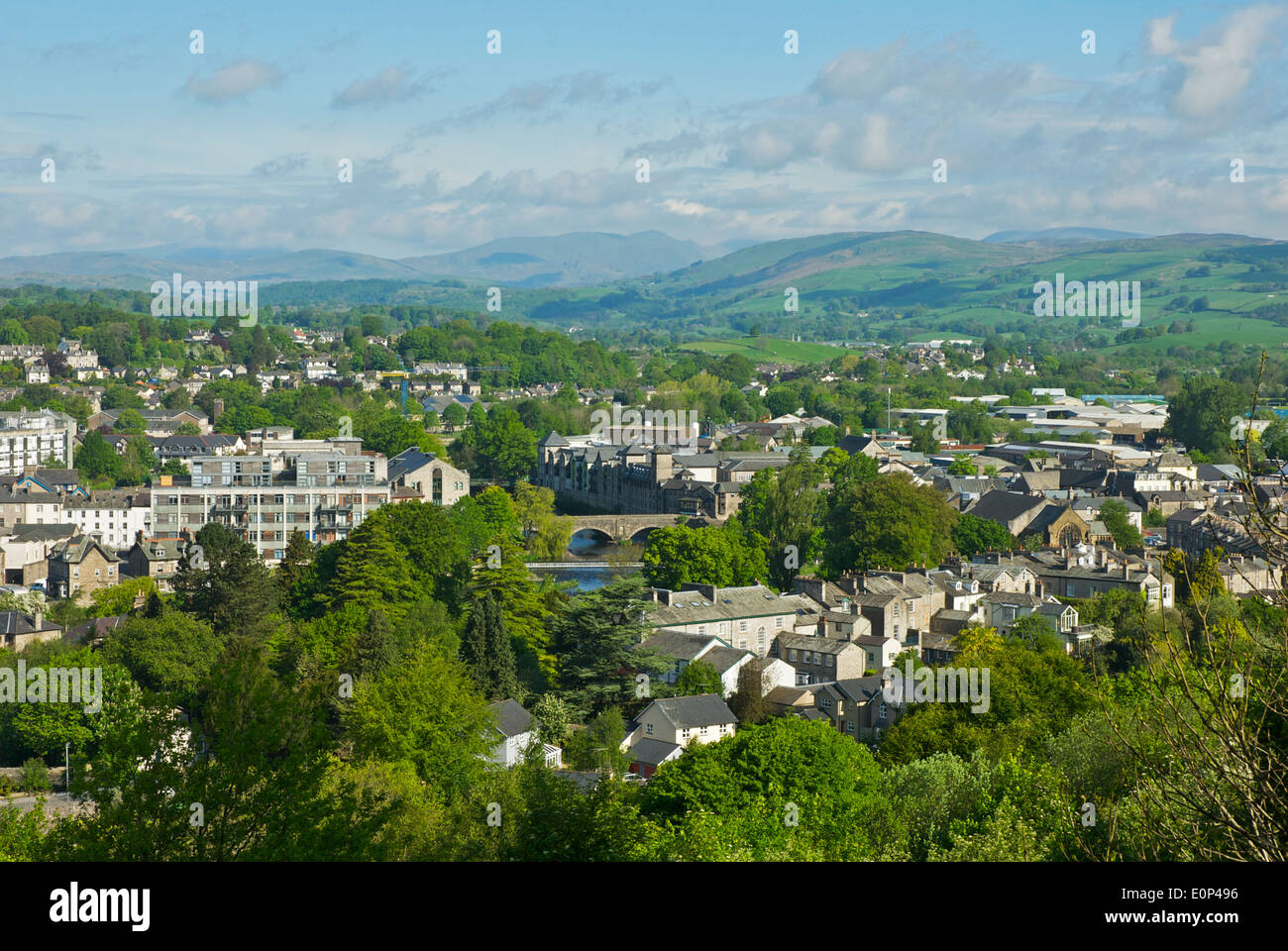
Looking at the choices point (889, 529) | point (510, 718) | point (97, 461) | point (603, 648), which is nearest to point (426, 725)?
point (510, 718)

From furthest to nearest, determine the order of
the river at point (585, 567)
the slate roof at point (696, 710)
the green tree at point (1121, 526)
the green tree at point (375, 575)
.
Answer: the green tree at point (1121, 526), the river at point (585, 567), the green tree at point (375, 575), the slate roof at point (696, 710)

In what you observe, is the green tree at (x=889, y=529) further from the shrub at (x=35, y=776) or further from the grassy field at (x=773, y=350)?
the grassy field at (x=773, y=350)

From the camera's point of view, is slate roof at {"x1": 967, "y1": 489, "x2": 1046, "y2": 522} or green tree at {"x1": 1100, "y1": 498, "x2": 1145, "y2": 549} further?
slate roof at {"x1": 967, "y1": 489, "x2": 1046, "y2": 522}

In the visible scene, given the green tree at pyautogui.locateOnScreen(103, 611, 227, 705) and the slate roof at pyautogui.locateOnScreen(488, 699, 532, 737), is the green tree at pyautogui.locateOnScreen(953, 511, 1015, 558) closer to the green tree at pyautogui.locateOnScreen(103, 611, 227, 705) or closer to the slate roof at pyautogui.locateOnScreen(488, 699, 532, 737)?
the slate roof at pyautogui.locateOnScreen(488, 699, 532, 737)

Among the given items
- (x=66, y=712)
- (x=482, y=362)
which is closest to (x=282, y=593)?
(x=66, y=712)

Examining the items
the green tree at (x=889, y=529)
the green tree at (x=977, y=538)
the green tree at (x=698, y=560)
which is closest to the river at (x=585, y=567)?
the green tree at (x=698, y=560)

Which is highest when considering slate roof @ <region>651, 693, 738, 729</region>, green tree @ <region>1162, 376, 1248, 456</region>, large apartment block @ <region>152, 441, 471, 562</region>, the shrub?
green tree @ <region>1162, 376, 1248, 456</region>

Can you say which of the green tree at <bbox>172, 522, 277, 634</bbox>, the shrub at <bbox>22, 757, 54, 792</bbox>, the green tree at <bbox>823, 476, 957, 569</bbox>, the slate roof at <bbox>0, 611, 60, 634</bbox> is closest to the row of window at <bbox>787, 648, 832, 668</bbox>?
the green tree at <bbox>823, 476, 957, 569</bbox>
